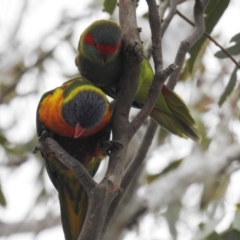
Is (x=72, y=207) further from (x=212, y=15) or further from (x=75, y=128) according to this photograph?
(x=212, y=15)

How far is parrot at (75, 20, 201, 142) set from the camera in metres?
1.92

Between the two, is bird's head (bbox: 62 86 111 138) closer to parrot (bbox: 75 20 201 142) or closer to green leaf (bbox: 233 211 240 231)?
parrot (bbox: 75 20 201 142)

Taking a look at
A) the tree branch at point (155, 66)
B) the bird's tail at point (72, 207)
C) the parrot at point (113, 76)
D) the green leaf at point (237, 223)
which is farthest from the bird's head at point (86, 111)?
the green leaf at point (237, 223)

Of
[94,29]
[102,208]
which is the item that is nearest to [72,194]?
[94,29]

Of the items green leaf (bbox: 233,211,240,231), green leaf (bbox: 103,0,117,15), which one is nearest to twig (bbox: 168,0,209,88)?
green leaf (bbox: 103,0,117,15)

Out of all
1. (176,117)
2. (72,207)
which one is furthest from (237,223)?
(72,207)

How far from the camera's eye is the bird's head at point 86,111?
5.86 feet

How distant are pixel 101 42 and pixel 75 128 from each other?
1.18 feet

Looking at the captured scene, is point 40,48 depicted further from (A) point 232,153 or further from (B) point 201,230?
(B) point 201,230

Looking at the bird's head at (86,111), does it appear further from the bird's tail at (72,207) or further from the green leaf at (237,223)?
the green leaf at (237,223)

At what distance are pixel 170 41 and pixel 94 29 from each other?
0.88 meters

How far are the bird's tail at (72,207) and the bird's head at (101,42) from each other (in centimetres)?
47

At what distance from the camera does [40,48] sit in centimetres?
466

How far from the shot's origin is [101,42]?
199 centimetres
